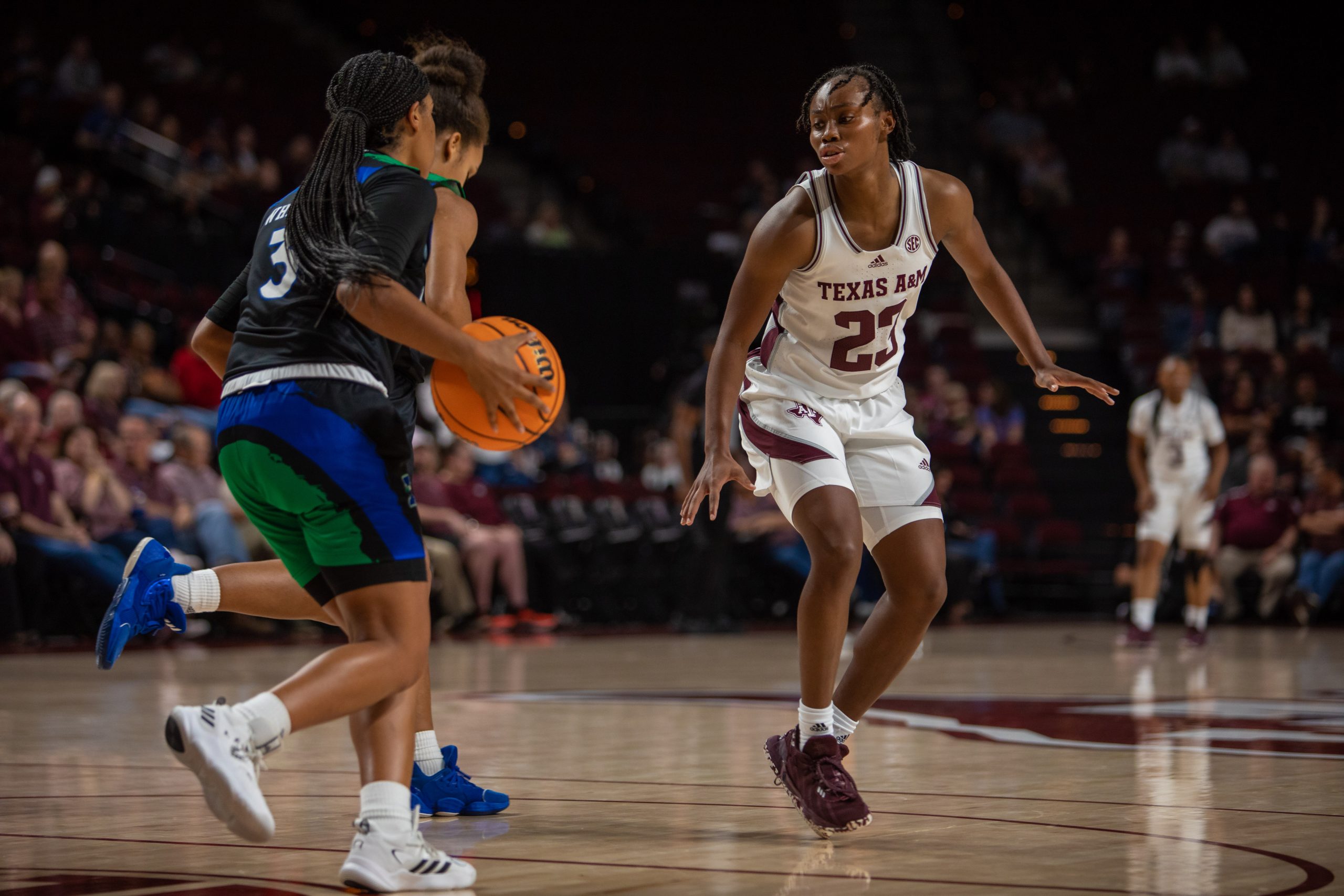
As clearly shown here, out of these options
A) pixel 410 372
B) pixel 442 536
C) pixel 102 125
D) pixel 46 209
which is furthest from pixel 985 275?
pixel 102 125

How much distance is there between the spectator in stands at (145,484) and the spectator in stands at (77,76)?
5.15m

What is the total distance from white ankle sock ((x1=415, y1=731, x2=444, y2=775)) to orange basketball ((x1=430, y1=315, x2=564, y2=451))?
0.96m

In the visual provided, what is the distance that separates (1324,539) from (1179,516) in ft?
8.27

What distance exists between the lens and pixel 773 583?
1309cm

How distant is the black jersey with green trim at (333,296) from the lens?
9.82ft

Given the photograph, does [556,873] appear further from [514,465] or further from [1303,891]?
[514,465]

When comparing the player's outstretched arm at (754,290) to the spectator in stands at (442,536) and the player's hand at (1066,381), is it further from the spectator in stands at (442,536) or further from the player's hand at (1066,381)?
the spectator in stands at (442,536)

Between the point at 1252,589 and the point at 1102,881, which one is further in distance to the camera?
the point at 1252,589

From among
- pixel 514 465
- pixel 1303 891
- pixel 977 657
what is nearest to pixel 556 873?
pixel 1303 891

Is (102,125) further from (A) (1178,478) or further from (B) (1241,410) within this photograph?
(B) (1241,410)

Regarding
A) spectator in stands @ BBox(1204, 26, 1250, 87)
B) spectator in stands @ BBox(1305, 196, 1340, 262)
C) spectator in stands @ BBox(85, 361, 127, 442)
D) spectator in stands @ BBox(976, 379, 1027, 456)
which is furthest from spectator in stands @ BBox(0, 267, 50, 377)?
spectator in stands @ BBox(1204, 26, 1250, 87)

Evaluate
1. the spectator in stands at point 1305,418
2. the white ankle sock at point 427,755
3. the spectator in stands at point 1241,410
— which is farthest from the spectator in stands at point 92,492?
the spectator in stands at point 1305,418

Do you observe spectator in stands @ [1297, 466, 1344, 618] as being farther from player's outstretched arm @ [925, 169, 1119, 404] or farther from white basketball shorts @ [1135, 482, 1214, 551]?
player's outstretched arm @ [925, 169, 1119, 404]

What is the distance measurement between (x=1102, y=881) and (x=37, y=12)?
51.5 feet
